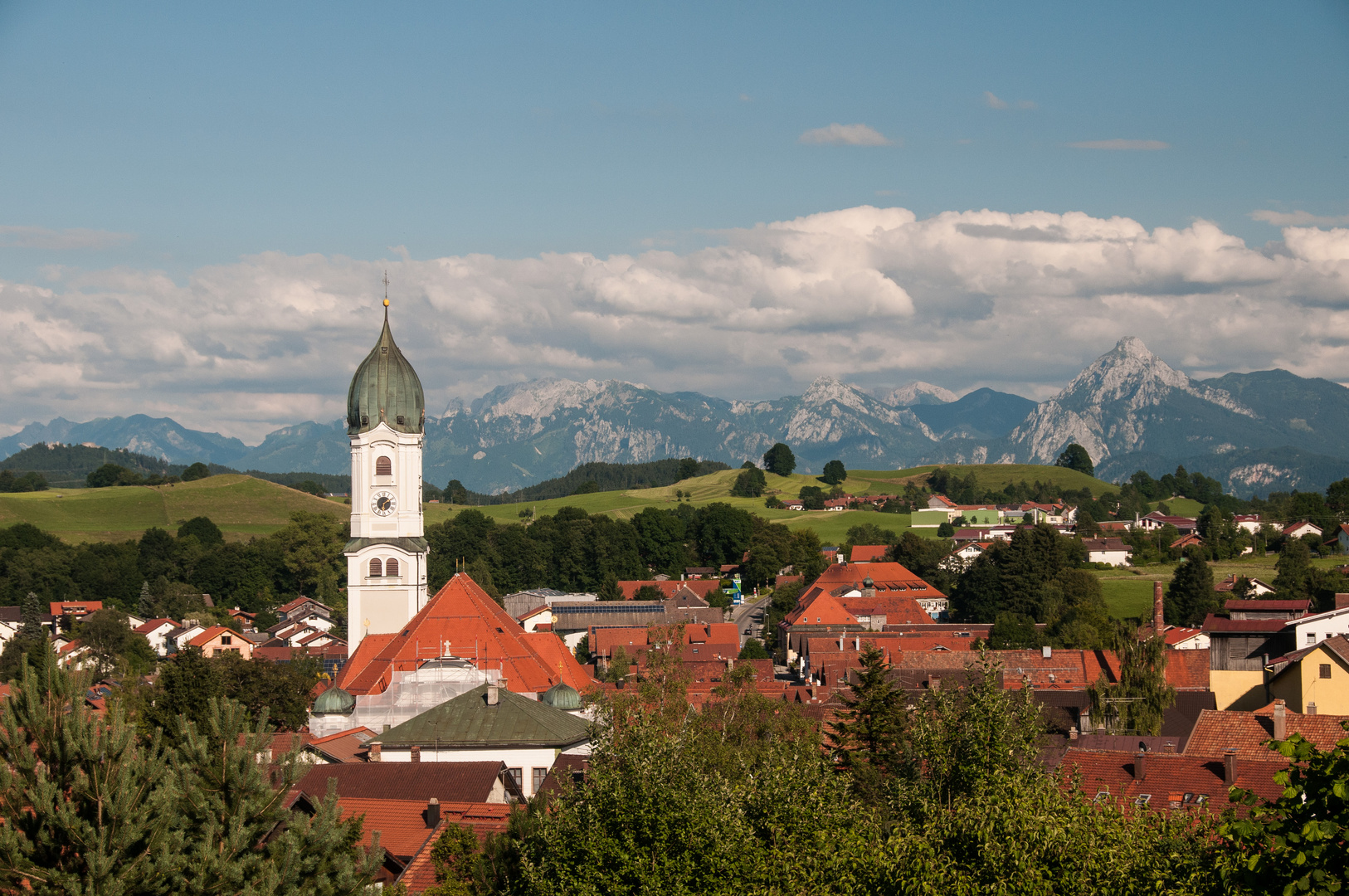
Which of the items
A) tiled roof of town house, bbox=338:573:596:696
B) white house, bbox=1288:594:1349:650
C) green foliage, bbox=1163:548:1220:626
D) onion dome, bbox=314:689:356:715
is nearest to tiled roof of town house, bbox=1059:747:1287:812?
tiled roof of town house, bbox=338:573:596:696

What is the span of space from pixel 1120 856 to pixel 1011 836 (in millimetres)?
1609

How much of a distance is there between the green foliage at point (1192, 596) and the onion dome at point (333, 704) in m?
64.2

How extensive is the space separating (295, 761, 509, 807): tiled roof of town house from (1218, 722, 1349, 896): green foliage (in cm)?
2339

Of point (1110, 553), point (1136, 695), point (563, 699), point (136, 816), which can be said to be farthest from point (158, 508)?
point (136, 816)

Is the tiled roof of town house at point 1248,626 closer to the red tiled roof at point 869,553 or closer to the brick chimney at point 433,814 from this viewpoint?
the brick chimney at point 433,814

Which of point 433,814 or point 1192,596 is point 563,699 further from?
point 1192,596

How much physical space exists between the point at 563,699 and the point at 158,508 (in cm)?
13636

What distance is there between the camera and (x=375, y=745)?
149ft

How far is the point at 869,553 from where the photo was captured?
5856 inches

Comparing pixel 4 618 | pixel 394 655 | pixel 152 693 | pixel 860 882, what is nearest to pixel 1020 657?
pixel 394 655

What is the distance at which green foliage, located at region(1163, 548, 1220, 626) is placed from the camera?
314ft

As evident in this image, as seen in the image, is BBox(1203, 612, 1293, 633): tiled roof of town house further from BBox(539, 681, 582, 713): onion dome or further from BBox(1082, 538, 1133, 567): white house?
BBox(1082, 538, 1133, 567): white house

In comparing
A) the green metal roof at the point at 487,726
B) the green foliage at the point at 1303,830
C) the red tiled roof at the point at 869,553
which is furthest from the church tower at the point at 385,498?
the red tiled roof at the point at 869,553

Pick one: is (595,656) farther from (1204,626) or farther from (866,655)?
(866,655)
